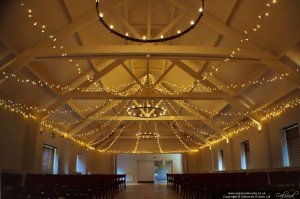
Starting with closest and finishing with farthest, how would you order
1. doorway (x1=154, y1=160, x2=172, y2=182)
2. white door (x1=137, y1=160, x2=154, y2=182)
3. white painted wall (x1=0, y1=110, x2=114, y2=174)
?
white painted wall (x1=0, y1=110, x2=114, y2=174) < white door (x1=137, y1=160, x2=154, y2=182) < doorway (x1=154, y1=160, x2=172, y2=182)

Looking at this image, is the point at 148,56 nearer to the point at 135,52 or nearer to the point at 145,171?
the point at 135,52

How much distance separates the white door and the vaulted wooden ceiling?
10447 mm

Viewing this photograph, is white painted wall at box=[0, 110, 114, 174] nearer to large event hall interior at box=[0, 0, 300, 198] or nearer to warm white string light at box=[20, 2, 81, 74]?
large event hall interior at box=[0, 0, 300, 198]

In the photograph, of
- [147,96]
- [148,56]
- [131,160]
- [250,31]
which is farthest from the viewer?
[131,160]

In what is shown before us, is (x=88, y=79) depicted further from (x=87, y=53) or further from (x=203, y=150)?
(x=203, y=150)

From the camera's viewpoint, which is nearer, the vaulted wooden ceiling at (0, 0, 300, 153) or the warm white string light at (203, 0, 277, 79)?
the warm white string light at (203, 0, 277, 79)

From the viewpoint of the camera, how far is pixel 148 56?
732cm

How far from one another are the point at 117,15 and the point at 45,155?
284 inches

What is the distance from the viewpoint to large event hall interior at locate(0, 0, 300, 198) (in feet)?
21.4

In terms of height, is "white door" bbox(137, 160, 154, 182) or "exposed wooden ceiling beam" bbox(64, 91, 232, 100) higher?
"exposed wooden ceiling beam" bbox(64, 91, 232, 100)

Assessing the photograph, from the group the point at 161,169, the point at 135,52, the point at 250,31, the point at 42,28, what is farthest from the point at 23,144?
the point at 161,169

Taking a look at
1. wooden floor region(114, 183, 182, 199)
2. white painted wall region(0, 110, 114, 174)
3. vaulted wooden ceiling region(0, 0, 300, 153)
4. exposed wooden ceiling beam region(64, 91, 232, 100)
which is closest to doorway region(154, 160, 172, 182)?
vaulted wooden ceiling region(0, 0, 300, 153)

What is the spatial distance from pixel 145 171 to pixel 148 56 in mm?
18007

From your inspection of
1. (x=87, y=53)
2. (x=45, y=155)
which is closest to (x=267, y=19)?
(x=87, y=53)
